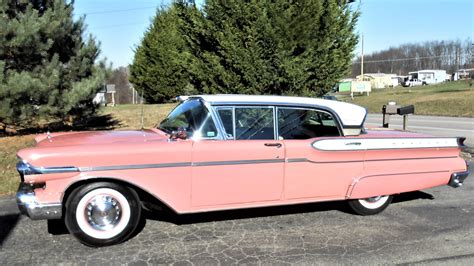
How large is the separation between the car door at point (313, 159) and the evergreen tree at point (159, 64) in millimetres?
11430

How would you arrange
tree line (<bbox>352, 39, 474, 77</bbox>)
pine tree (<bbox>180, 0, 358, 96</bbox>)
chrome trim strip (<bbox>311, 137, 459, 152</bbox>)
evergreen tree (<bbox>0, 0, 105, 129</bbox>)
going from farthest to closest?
tree line (<bbox>352, 39, 474, 77</bbox>) → evergreen tree (<bbox>0, 0, 105, 129</bbox>) → pine tree (<bbox>180, 0, 358, 96</bbox>) → chrome trim strip (<bbox>311, 137, 459, 152</bbox>)

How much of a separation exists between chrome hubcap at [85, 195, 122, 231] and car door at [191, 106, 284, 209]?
31.0 inches

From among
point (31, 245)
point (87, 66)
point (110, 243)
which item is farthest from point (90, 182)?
point (87, 66)

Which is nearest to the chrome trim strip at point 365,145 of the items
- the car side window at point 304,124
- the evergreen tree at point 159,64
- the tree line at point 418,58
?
the car side window at point 304,124

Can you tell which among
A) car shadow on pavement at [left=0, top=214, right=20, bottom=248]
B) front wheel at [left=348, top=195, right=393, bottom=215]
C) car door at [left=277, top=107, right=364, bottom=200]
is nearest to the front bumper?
car shadow on pavement at [left=0, top=214, right=20, bottom=248]

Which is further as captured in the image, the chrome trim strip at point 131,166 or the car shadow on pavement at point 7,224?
the car shadow on pavement at point 7,224

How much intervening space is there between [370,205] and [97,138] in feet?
11.1

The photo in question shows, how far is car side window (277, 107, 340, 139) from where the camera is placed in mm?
4879

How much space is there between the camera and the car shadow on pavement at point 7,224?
4609 mm

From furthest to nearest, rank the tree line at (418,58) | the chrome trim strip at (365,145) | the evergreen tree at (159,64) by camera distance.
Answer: the tree line at (418,58)
the evergreen tree at (159,64)
the chrome trim strip at (365,145)

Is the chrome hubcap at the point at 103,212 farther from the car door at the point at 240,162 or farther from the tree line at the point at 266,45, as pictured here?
the tree line at the point at 266,45

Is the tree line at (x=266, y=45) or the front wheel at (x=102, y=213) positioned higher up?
the tree line at (x=266, y=45)

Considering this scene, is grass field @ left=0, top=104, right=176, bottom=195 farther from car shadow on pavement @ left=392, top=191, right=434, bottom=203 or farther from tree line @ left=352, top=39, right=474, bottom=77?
tree line @ left=352, top=39, right=474, bottom=77

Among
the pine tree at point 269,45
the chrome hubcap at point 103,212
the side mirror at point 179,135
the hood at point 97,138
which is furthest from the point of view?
the pine tree at point 269,45
